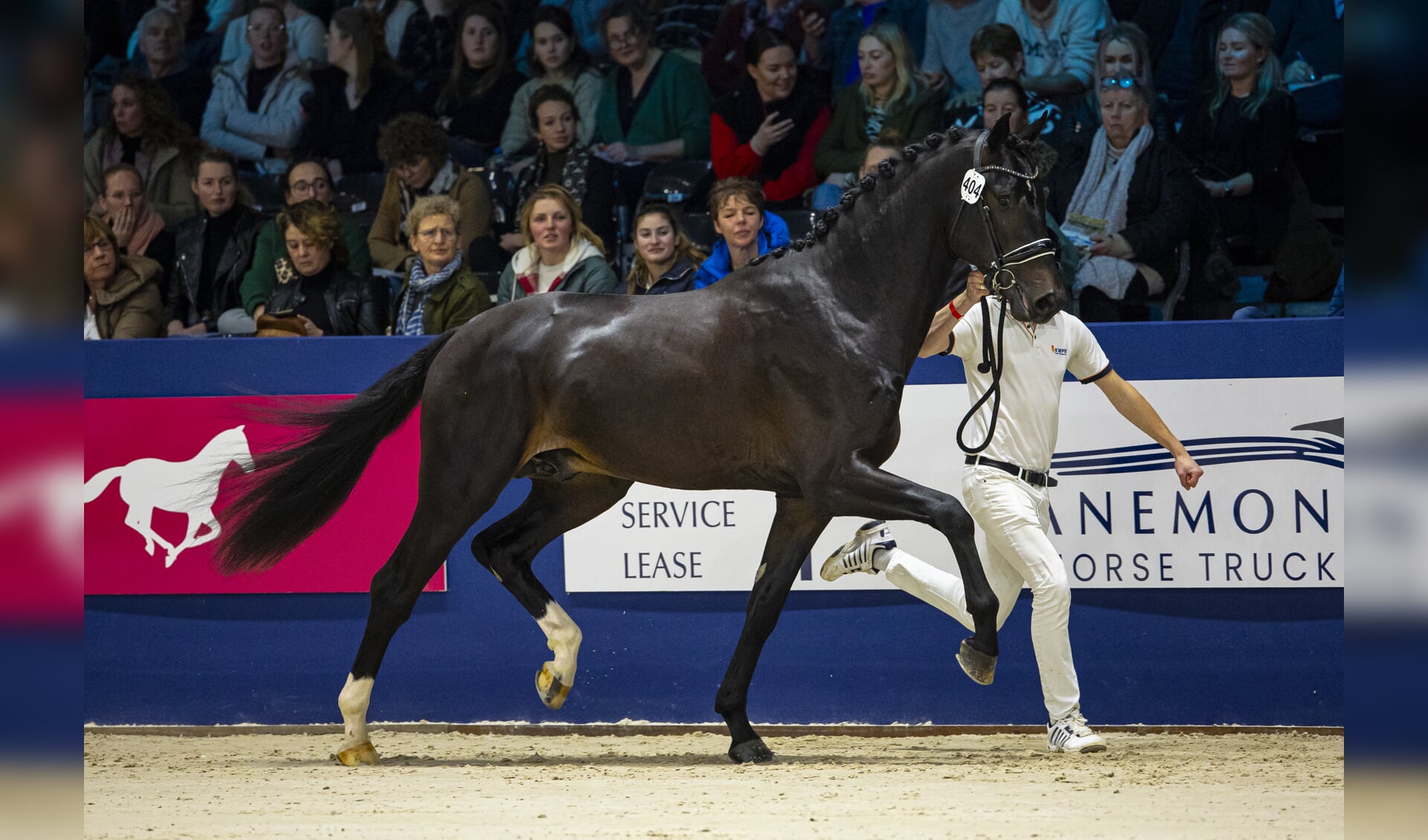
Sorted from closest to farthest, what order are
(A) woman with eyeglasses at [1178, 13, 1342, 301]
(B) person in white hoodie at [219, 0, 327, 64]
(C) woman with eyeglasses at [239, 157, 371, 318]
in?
(A) woman with eyeglasses at [1178, 13, 1342, 301], (C) woman with eyeglasses at [239, 157, 371, 318], (B) person in white hoodie at [219, 0, 327, 64]

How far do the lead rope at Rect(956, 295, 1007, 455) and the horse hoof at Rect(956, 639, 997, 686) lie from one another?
777 mm

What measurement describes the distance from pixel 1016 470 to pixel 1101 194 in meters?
2.64

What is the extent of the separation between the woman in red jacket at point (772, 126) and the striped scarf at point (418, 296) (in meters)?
1.94

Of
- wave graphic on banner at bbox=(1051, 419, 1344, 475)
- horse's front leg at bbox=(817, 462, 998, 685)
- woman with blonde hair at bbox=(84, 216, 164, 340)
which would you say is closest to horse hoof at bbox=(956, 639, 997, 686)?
horse's front leg at bbox=(817, 462, 998, 685)

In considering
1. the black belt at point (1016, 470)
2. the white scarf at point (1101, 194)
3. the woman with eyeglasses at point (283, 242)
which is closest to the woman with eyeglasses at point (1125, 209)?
the white scarf at point (1101, 194)

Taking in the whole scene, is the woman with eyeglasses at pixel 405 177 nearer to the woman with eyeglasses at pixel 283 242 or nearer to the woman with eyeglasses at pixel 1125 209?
the woman with eyeglasses at pixel 283 242

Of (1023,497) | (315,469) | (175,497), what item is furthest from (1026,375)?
(175,497)

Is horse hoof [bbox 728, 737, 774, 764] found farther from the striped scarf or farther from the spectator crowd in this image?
the striped scarf

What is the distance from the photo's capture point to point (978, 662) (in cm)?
506

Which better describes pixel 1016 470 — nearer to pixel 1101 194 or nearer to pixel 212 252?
pixel 1101 194

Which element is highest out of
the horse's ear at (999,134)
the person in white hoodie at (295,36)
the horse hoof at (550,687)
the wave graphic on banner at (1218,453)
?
the person in white hoodie at (295,36)

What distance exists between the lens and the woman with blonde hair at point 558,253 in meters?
6.96

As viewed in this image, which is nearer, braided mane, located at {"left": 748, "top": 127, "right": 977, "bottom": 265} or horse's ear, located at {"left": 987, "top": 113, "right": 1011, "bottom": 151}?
horse's ear, located at {"left": 987, "top": 113, "right": 1011, "bottom": 151}

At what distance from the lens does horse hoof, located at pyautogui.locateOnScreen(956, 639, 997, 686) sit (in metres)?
5.05
